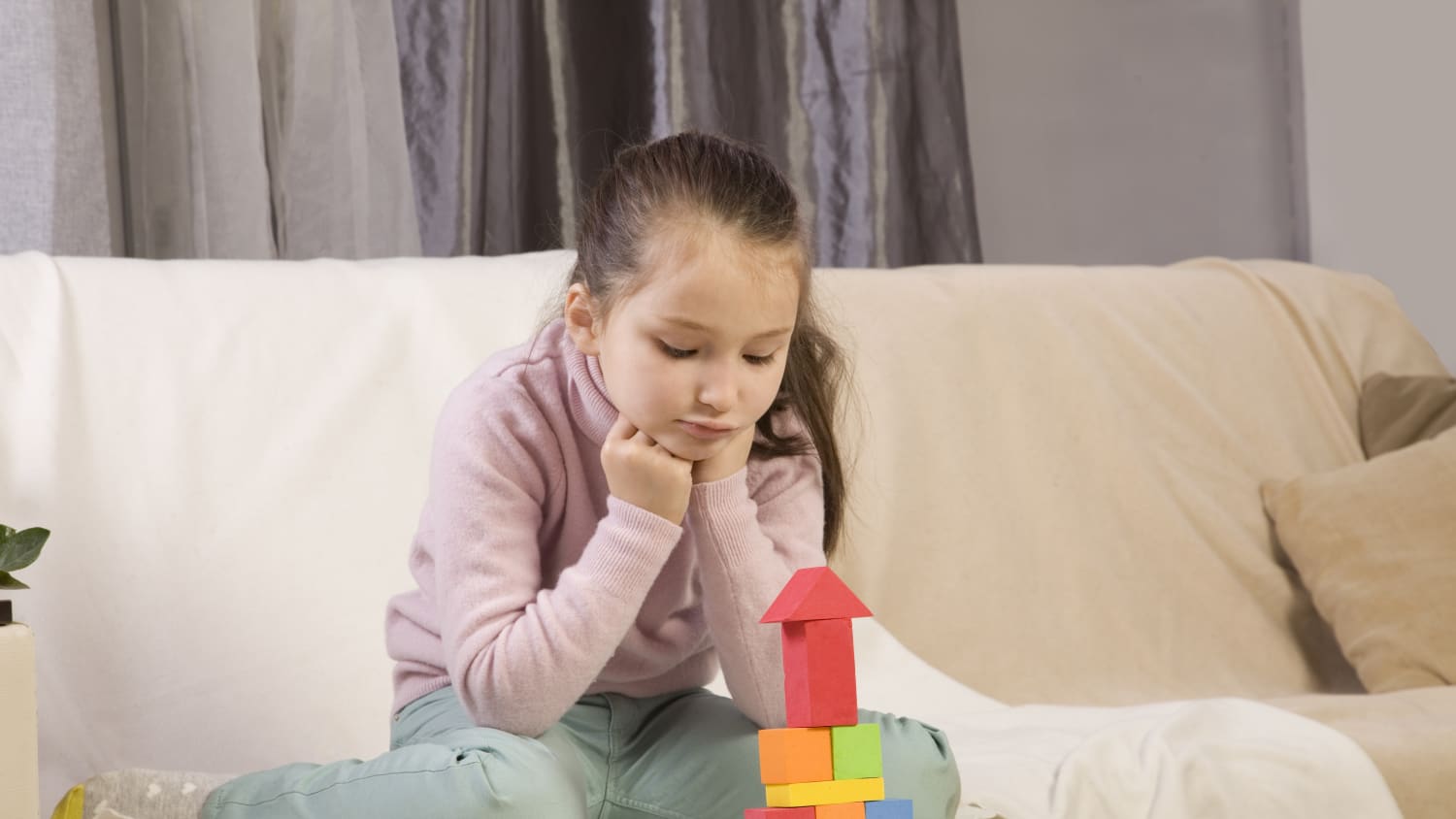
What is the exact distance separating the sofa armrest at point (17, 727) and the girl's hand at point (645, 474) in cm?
35

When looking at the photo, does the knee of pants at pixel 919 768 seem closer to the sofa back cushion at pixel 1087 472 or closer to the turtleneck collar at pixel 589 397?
the turtleneck collar at pixel 589 397

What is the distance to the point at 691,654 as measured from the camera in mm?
1128

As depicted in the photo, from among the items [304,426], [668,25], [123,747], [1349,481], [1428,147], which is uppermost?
[668,25]

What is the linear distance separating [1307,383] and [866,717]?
1155 mm

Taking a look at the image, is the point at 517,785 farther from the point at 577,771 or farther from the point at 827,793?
the point at 827,793

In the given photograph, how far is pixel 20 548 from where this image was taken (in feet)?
2.73

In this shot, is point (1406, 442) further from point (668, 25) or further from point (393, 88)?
point (393, 88)

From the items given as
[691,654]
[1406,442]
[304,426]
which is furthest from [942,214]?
[691,654]

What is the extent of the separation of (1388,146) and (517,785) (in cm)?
196

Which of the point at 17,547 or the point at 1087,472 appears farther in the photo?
the point at 1087,472

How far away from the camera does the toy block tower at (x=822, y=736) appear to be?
625 millimetres

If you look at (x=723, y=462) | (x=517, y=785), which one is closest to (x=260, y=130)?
(x=723, y=462)

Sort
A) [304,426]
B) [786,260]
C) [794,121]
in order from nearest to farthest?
[786,260], [304,426], [794,121]

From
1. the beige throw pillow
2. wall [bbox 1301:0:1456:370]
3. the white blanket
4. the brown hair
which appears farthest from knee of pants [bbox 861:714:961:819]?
wall [bbox 1301:0:1456:370]
